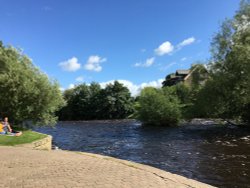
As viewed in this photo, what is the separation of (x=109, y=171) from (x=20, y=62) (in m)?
20.3

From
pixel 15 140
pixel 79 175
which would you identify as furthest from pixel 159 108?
pixel 79 175

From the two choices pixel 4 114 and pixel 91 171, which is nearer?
pixel 91 171

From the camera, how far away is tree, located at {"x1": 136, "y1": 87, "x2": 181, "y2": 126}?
42625 millimetres

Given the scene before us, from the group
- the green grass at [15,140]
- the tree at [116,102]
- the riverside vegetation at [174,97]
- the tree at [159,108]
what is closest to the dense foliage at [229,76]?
the riverside vegetation at [174,97]

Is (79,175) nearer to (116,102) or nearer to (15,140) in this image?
(15,140)

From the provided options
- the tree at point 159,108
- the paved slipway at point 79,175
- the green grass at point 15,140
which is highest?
the tree at point 159,108

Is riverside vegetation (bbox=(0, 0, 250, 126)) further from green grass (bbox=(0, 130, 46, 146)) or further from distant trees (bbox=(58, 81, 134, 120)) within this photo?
distant trees (bbox=(58, 81, 134, 120))

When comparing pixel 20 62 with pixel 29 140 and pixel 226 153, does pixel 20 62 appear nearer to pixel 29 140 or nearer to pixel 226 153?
pixel 29 140

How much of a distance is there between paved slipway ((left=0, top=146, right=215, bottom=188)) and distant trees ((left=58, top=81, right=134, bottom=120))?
6483 cm

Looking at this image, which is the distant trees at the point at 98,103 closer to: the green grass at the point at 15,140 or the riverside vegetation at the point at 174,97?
Result: the riverside vegetation at the point at 174,97

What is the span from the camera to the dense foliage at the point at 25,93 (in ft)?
82.4

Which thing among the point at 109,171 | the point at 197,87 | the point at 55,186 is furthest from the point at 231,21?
the point at 55,186

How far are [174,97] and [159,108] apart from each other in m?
4.17

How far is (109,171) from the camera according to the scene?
9.92 metres
